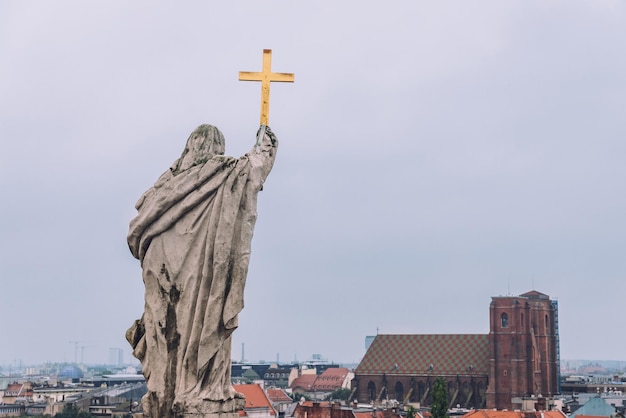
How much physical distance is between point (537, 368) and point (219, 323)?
350 feet

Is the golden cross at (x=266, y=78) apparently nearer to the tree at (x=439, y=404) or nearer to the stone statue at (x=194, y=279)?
the stone statue at (x=194, y=279)

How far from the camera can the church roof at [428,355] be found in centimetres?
11544

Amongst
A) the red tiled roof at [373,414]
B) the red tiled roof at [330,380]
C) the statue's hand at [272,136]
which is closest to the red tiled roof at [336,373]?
the red tiled roof at [330,380]

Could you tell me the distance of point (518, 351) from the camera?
108375mm

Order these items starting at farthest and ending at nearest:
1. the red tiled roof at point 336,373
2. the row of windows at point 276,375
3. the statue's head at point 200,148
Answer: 1. the row of windows at point 276,375
2. the red tiled roof at point 336,373
3. the statue's head at point 200,148

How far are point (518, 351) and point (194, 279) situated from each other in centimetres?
10443

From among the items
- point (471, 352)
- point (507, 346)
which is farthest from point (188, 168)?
point (471, 352)

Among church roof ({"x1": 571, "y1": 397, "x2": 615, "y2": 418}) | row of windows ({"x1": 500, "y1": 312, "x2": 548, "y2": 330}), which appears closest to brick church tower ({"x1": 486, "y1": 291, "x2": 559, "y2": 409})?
row of windows ({"x1": 500, "y1": 312, "x2": 548, "y2": 330})

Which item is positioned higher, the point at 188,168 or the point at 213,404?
the point at 188,168

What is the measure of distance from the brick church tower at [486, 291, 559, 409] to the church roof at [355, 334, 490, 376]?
4.07m

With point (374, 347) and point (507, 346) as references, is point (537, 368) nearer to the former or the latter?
point (507, 346)

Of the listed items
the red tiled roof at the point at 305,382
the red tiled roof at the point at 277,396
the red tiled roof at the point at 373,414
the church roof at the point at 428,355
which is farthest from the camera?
the red tiled roof at the point at 305,382

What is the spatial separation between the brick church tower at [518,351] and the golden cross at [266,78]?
101 meters

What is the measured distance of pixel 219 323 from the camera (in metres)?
7.90
